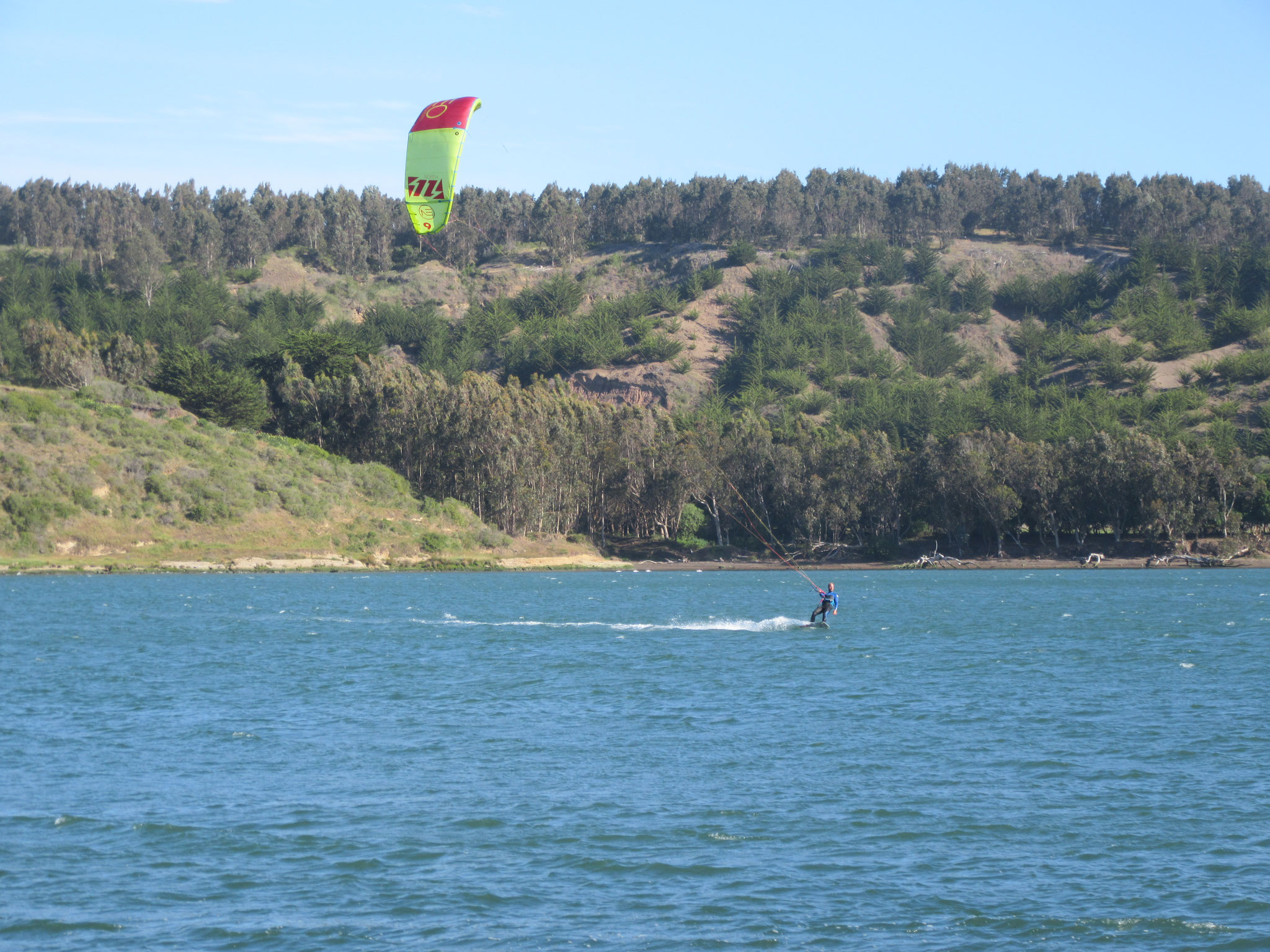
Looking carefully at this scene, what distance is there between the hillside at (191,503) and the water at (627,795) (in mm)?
45144

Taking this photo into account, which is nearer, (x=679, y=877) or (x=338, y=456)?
(x=679, y=877)

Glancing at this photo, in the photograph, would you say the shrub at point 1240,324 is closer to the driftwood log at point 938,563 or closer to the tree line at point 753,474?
the tree line at point 753,474

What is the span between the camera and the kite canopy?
4850cm

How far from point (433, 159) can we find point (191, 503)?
183ft

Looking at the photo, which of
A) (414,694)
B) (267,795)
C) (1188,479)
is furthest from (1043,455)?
(267,795)

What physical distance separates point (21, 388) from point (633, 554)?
5931cm

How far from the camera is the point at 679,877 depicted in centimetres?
1680

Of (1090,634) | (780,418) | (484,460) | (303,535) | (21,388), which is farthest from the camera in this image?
(780,418)

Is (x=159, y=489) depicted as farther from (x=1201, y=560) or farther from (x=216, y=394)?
(x=1201, y=560)

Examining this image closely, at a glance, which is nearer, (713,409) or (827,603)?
(827,603)

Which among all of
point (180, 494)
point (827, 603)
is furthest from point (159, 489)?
point (827, 603)

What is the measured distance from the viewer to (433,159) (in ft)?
161

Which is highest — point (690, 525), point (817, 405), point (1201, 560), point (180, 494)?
point (817, 405)

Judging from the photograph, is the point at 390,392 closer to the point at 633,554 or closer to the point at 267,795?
the point at 633,554
